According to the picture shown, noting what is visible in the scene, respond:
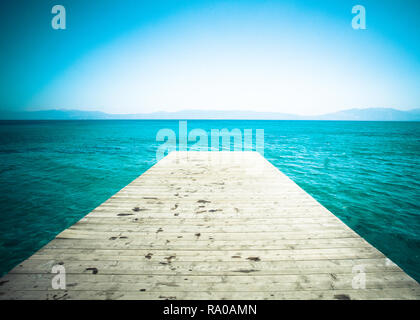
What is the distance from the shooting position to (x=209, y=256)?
8.94ft

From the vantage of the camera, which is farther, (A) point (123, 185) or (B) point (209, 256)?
(A) point (123, 185)

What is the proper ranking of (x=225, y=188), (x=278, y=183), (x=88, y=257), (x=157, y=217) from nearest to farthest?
(x=88, y=257) < (x=157, y=217) < (x=225, y=188) < (x=278, y=183)

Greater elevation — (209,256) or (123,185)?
(209,256)

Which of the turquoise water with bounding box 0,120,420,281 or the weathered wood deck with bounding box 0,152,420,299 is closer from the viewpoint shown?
the weathered wood deck with bounding box 0,152,420,299

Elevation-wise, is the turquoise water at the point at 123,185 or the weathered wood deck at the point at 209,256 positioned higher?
the weathered wood deck at the point at 209,256

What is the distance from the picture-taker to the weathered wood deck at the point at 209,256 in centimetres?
215

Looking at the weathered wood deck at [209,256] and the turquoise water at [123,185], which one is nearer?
the weathered wood deck at [209,256]

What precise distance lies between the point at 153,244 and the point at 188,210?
1318mm

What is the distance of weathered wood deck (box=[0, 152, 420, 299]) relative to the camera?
7.07ft
